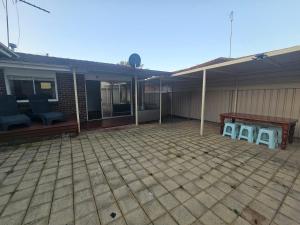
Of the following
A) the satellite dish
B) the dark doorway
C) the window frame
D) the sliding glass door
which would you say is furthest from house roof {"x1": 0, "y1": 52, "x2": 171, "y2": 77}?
the dark doorway

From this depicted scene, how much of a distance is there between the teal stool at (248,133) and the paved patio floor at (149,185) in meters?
0.43

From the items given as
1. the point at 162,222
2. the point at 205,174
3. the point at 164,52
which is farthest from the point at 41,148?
the point at 164,52

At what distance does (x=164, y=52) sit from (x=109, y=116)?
8509 millimetres

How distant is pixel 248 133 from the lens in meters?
4.08

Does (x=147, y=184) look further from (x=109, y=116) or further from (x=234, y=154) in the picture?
(x=109, y=116)

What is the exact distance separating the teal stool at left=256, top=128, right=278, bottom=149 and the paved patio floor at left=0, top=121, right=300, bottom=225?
30 centimetres

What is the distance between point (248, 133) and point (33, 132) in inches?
252

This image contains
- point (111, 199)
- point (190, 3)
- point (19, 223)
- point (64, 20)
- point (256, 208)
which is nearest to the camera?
point (19, 223)

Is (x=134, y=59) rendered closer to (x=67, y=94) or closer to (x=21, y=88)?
(x=67, y=94)

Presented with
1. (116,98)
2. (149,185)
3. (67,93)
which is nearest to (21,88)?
(67,93)

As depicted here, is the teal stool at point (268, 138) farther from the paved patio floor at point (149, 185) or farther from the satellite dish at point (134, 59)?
the satellite dish at point (134, 59)

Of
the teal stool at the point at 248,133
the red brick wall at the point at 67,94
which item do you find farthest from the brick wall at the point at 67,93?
the teal stool at the point at 248,133

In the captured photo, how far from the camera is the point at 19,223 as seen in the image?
1.40m

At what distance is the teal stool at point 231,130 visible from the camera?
437cm
